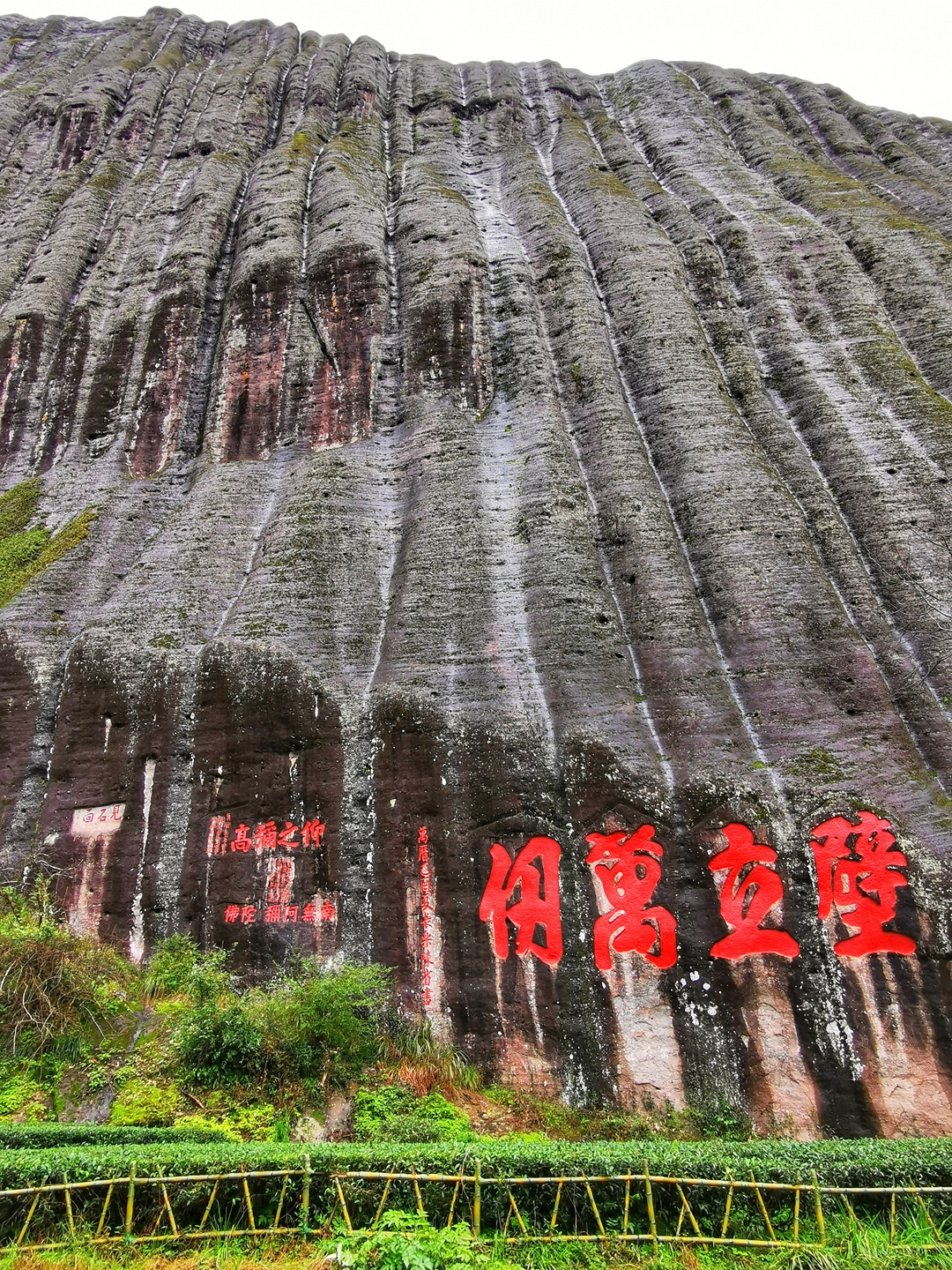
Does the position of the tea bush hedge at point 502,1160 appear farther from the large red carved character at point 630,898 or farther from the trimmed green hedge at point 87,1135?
the large red carved character at point 630,898

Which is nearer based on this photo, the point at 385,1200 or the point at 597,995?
the point at 385,1200

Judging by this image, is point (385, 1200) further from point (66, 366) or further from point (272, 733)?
point (66, 366)

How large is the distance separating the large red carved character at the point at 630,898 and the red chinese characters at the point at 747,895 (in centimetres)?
63

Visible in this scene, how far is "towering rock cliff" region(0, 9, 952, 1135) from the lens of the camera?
9312 mm

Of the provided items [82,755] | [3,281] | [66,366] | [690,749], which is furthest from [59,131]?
[690,749]

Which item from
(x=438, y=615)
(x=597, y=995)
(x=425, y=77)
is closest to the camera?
(x=597, y=995)

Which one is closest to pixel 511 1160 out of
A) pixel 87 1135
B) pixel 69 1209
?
pixel 69 1209

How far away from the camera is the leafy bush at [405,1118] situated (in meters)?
7.74

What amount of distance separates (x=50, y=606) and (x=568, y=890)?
9189 mm

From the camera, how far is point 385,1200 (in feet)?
20.9

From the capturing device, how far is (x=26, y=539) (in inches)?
553

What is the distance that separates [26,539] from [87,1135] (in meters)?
10.3

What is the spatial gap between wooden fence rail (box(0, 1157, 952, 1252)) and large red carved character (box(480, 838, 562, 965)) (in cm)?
298

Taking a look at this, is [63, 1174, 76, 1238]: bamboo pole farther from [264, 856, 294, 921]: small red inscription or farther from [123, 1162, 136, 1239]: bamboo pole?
[264, 856, 294, 921]: small red inscription
